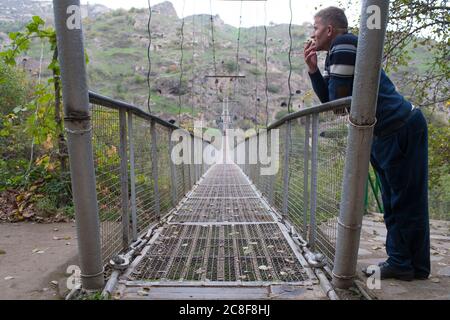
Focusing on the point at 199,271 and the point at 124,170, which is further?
the point at 124,170

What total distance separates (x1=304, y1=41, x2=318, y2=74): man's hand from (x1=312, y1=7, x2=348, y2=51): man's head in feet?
0.16

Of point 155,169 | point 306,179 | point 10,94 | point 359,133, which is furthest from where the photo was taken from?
point 10,94

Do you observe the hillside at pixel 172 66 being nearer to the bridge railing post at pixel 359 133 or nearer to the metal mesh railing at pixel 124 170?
the metal mesh railing at pixel 124 170

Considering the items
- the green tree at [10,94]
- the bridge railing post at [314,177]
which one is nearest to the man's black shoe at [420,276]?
the bridge railing post at [314,177]

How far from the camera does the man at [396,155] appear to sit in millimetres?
1844

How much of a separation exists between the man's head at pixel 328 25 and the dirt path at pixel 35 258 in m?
1.74

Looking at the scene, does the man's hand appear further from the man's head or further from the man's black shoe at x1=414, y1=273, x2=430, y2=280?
the man's black shoe at x1=414, y1=273, x2=430, y2=280

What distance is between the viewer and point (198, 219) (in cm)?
362

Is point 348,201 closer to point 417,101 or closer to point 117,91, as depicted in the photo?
point 417,101

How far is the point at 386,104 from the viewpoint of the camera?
184cm

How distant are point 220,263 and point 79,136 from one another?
108 centimetres

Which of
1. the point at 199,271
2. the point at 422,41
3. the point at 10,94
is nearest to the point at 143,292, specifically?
the point at 199,271

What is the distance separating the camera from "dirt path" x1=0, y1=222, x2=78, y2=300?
1854 millimetres

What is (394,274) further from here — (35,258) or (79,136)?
(35,258)
